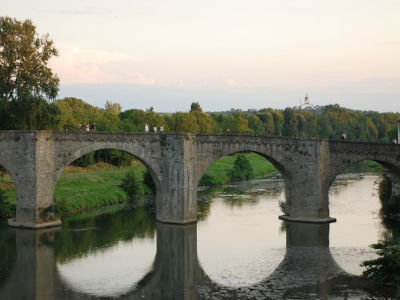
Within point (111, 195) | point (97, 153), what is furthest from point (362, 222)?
point (97, 153)

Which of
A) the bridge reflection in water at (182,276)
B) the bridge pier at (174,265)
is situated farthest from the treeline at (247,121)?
the bridge reflection in water at (182,276)

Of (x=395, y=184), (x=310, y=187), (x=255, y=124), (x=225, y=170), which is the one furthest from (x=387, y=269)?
(x=255, y=124)

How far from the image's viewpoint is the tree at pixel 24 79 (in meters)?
54.7

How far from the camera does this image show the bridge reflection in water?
31.5 meters

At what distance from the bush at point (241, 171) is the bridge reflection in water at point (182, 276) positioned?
4050 cm

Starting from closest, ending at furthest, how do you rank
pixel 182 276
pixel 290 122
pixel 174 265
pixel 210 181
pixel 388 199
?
pixel 182 276
pixel 174 265
pixel 388 199
pixel 210 181
pixel 290 122

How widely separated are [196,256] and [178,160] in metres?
11.4

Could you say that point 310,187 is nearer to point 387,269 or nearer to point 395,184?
point 395,184

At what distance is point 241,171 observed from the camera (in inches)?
3460

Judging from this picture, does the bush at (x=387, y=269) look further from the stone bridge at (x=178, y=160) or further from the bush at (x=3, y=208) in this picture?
the bush at (x=3, y=208)

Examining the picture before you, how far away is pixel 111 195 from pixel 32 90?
13.4m

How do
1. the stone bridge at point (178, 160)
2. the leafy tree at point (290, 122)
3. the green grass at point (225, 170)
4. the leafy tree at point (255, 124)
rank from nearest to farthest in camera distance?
the stone bridge at point (178, 160)
the green grass at point (225, 170)
the leafy tree at point (255, 124)
the leafy tree at point (290, 122)

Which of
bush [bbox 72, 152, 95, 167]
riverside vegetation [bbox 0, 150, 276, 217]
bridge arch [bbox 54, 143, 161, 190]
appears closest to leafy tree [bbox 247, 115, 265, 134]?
riverside vegetation [bbox 0, 150, 276, 217]

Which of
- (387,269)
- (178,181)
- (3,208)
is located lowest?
(387,269)
